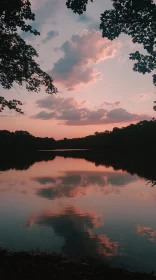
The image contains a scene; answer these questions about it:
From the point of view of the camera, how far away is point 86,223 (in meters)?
22.8

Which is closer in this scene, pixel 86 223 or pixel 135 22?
pixel 135 22

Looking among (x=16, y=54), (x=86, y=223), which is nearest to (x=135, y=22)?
(x=16, y=54)

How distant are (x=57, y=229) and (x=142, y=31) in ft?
49.5

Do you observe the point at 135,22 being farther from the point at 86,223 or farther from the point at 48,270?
the point at 86,223

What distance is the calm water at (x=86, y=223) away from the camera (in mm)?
16234

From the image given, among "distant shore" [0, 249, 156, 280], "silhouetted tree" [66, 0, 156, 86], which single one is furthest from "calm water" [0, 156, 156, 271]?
"silhouetted tree" [66, 0, 156, 86]

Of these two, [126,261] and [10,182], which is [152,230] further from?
[10,182]

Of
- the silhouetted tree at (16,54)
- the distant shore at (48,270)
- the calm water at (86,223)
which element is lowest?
the calm water at (86,223)

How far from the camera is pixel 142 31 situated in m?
12.0

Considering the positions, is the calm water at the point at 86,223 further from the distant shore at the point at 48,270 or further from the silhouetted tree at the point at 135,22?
the silhouetted tree at the point at 135,22

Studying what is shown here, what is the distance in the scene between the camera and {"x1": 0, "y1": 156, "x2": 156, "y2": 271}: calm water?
53.3 feet

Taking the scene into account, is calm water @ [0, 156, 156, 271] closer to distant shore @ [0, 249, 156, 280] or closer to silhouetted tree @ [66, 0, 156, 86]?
distant shore @ [0, 249, 156, 280]

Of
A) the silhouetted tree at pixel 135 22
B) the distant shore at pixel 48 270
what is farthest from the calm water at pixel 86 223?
the silhouetted tree at pixel 135 22

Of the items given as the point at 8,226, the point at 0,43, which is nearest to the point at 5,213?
the point at 8,226
